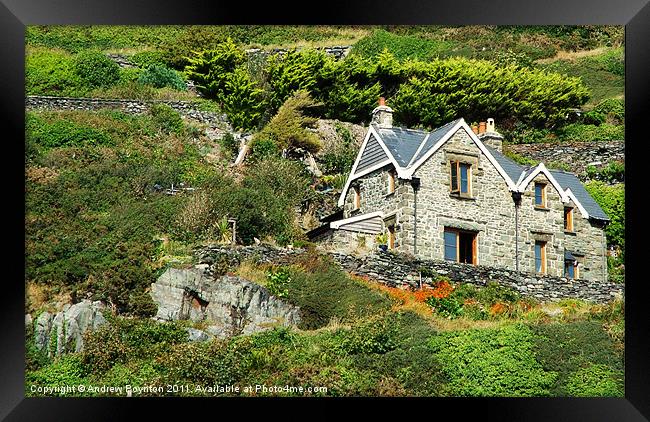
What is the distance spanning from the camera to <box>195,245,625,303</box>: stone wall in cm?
1886

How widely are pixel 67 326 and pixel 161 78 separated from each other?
490 cm

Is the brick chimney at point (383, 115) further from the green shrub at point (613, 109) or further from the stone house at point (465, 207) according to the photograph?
the green shrub at point (613, 109)

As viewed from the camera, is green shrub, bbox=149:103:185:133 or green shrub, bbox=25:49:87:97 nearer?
green shrub, bbox=25:49:87:97

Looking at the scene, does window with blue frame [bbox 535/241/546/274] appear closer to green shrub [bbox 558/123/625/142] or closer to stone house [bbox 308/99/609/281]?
stone house [bbox 308/99/609/281]

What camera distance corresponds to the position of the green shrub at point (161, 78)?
20.2 m

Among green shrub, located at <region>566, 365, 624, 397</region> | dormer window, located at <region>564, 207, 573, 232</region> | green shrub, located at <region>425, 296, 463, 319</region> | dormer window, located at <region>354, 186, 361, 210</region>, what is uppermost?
dormer window, located at <region>354, 186, 361, 210</region>

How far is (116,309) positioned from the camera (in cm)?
1817

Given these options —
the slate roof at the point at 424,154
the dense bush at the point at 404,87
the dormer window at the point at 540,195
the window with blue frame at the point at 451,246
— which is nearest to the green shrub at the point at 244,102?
the dense bush at the point at 404,87

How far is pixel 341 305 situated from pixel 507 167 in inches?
156

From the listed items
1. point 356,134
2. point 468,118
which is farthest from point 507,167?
point 356,134

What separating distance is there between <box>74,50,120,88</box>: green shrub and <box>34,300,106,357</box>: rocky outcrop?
13.5 feet

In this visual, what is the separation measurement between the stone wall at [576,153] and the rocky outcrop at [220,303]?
17.1ft

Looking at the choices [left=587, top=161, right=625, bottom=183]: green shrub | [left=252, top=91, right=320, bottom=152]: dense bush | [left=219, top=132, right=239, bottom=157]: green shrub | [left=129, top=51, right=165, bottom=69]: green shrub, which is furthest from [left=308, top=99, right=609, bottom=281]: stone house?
[left=129, top=51, right=165, bottom=69]: green shrub
